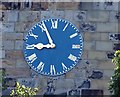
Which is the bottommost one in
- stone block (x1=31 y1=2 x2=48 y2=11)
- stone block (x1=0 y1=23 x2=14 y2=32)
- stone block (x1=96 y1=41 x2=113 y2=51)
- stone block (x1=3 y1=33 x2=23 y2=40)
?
stone block (x1=96 y1=41 x2=113 y2=51)

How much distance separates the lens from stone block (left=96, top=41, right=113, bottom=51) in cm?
1004

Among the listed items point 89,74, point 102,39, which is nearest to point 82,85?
point 89,74

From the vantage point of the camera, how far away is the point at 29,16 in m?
10.2

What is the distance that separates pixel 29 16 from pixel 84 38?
120 centimetres

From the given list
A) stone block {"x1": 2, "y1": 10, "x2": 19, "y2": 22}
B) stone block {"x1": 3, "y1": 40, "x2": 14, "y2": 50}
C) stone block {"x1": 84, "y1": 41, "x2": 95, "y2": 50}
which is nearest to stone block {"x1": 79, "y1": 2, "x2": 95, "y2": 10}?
stone block {"x1": 84, "y1": 41, "x2": 95, "y2": 50}

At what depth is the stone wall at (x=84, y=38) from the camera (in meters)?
9.89

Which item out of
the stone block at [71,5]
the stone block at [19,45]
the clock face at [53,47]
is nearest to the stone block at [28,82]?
the clock face at [53,47]

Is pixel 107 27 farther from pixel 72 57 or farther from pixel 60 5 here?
pixel 60 5

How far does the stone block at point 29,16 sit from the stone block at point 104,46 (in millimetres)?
1317

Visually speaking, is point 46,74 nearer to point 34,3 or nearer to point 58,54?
point 58,54

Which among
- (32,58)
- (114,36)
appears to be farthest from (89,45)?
(32,58)

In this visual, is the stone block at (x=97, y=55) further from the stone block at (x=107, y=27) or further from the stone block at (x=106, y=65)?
the stone block at (x=107, y=27)

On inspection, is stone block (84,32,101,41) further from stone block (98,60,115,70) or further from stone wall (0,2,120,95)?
→ stone block (98,60,115,70)

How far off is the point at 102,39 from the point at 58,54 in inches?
36.5
